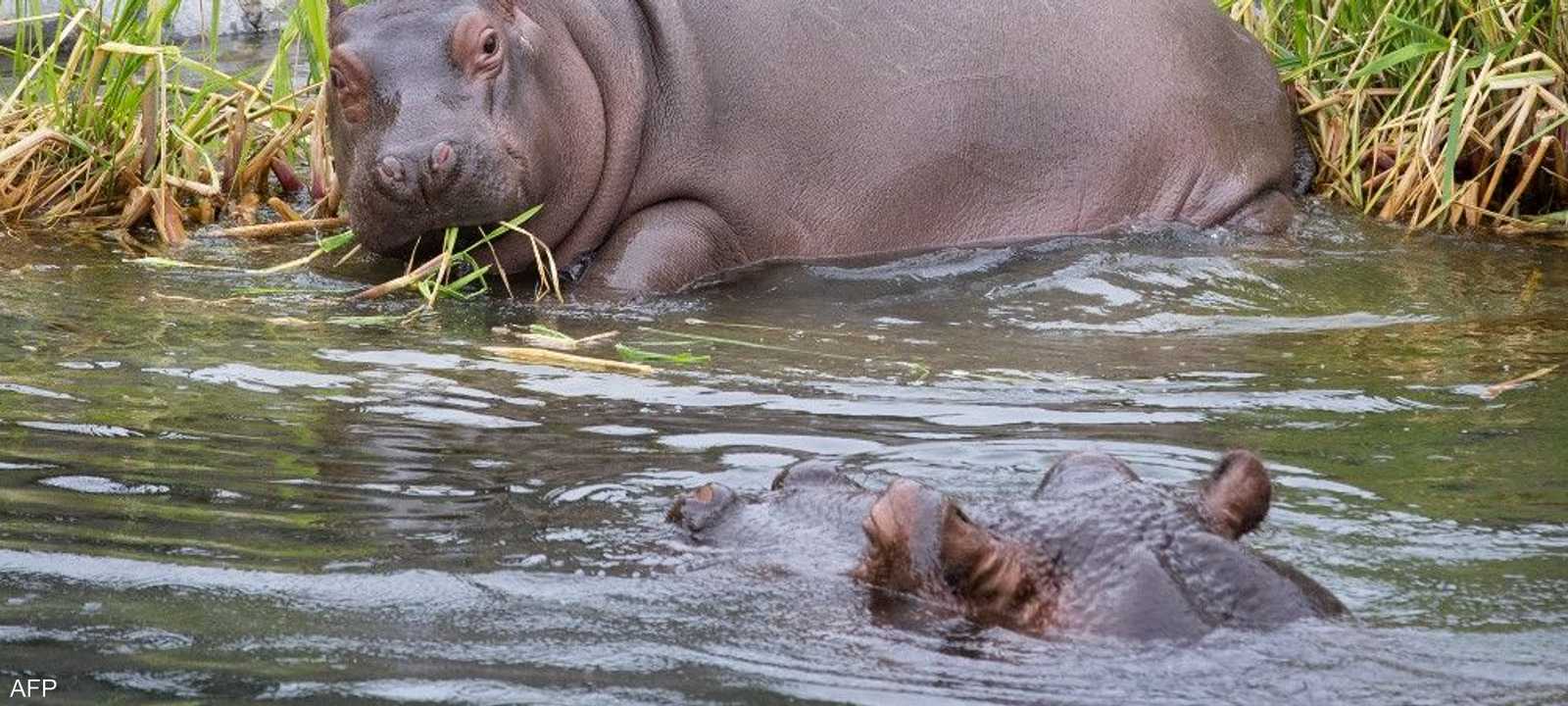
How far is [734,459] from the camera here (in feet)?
13.3

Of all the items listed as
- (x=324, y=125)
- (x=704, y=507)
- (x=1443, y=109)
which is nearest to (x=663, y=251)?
(x=324, y=125)

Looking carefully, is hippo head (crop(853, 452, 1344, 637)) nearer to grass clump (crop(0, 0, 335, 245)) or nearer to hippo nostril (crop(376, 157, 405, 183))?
hippo nostril (crop(376, 157, 405, 183))

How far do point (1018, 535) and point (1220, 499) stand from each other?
0.99 feet

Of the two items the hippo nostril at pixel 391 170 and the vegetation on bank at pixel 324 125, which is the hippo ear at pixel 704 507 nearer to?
the hippo nostril at pixel 391 170

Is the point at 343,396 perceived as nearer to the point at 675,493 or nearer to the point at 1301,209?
the point at 675,493

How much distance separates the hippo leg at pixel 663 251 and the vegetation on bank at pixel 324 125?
3.78ft

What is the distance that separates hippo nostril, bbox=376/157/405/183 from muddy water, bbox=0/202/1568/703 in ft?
1.12

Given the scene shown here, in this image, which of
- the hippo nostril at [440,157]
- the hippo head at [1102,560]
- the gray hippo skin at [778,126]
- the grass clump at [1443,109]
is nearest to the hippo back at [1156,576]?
the hippo head at [1102,560]

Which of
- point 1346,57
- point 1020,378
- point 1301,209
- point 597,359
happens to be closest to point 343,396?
point 597,359

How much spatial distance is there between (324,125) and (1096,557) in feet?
15.7

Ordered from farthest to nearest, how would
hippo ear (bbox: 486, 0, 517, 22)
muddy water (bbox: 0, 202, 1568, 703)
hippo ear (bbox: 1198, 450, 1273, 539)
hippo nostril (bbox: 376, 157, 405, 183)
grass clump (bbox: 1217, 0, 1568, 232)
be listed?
1. grass clump (bbox: 1217, 0, 1568, 232)
2. hippo ear (bbox: 486, 0, 517, 22)
3. hippo nostril (bbox: 376, 157, 405, 183)
4. hippo ear (bbox: 1198, 450, 1273, 539)
5. muddy water (bbox: 0, 202, 1568, 703)

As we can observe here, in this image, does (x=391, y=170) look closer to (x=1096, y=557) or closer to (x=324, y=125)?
(x=324, y=125)

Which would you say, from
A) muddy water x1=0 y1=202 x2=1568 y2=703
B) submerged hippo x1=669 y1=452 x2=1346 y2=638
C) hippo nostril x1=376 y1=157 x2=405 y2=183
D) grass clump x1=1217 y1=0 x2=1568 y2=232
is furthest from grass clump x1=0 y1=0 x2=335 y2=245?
submerged hippo x1=669 y1=452 x2=1346 y2=638

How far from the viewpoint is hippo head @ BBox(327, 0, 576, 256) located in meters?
5.98
